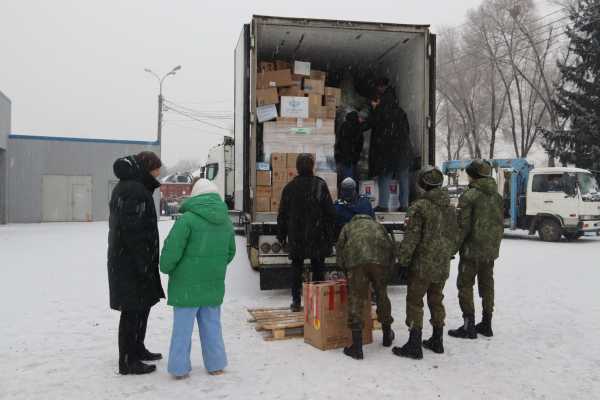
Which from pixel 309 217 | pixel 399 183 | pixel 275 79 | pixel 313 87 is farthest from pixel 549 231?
pixel 309 217

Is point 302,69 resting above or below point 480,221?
above

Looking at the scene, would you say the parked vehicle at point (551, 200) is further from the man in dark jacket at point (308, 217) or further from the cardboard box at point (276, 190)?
the man in dark jacket at point (308, 217)

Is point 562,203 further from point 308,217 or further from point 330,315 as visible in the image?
point 330,315

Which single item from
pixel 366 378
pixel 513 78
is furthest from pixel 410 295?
pixel 513 78

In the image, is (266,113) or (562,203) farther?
(562,203)

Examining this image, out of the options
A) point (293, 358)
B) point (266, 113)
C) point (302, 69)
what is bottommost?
point (293, 358)

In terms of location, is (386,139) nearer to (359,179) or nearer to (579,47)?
(359,179)

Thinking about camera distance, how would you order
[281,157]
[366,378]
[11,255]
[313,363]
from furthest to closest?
[11,255], [281,157], [313,363], [366,378]

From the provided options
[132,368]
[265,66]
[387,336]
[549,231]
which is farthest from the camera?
[549,231]

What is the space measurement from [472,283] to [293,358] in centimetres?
203

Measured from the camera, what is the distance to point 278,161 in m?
7.51

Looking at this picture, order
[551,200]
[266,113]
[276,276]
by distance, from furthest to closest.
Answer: [551,200] < [266,113] < [276,276]

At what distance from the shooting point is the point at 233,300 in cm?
767

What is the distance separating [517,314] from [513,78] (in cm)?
2900
